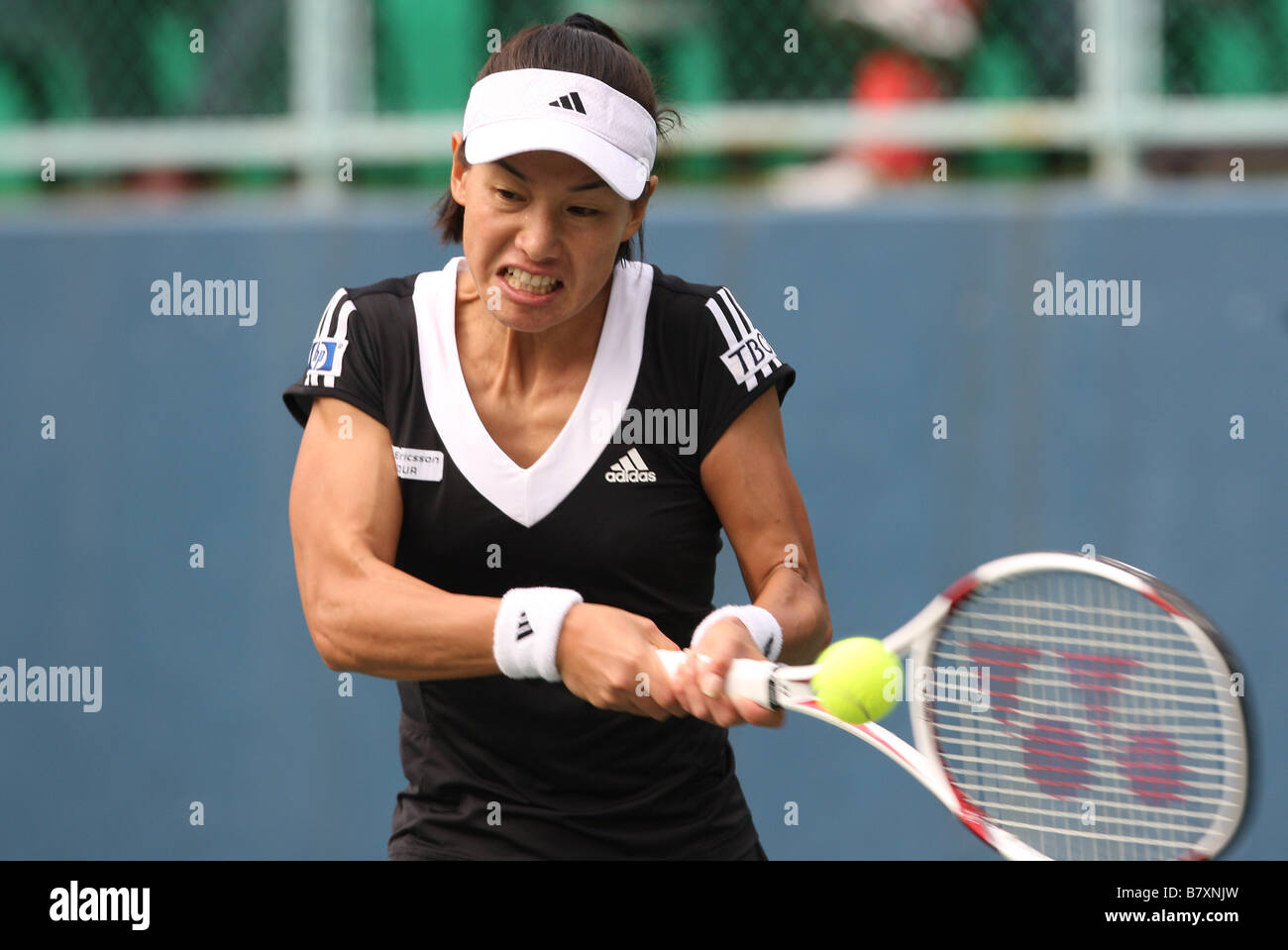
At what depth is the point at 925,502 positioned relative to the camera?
411 centimetres

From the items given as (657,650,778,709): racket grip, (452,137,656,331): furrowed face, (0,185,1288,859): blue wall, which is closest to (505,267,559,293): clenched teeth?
(452,137,656,331): furrowed face

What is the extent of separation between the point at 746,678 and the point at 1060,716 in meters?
0.63

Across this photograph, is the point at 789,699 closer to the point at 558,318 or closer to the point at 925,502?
the point at 558,318

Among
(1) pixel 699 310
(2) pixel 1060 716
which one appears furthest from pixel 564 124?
(2) pixel 1060 716

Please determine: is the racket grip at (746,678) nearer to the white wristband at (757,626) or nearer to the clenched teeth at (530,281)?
the white wristband at (757,626)

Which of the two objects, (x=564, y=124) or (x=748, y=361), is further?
(x=748, y=361)

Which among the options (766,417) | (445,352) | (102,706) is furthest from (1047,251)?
(102,706)

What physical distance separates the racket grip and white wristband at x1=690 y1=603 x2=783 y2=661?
0.21ft

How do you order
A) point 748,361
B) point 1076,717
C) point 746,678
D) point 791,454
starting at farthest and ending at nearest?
point 791,454 < point 1076,717 < point 748,361 < point 746,678

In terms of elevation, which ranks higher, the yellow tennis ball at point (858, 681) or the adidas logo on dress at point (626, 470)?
the adidas logo on dress at point (626, 470)

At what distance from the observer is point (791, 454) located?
13.7ft

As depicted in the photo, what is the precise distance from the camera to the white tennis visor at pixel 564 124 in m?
2.23

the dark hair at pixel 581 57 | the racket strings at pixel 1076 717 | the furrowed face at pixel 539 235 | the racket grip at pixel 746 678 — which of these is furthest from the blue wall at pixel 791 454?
the racket grip at pixel 746 678

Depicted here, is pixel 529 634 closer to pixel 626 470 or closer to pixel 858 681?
pixel 626 470
